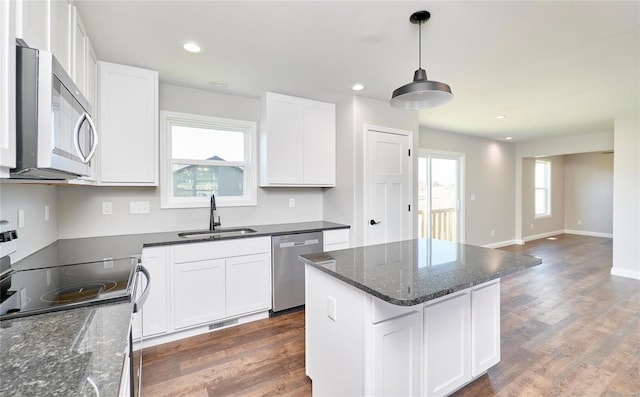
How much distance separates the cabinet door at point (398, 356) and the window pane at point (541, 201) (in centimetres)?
817

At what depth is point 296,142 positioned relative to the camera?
11.3ft

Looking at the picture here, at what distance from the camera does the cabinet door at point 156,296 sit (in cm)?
241

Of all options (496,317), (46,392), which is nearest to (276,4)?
(46,392)

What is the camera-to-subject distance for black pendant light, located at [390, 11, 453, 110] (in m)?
1.66

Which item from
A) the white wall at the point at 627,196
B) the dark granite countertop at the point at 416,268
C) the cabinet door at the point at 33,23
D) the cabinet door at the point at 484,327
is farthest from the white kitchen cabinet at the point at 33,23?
the white wall at the point at 627,196

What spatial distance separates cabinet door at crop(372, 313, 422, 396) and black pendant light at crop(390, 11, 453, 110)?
4.11ft

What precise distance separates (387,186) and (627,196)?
12.4 feet

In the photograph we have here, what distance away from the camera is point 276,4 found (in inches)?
69.3

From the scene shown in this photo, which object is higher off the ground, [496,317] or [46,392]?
[46,392]

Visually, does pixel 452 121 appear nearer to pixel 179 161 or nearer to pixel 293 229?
pixel 293 229

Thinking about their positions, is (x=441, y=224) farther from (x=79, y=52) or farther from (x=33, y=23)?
(x=33, y=23)

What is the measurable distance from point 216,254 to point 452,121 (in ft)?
13.6

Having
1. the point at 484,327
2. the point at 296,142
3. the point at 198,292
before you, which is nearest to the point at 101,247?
the point at 198,292

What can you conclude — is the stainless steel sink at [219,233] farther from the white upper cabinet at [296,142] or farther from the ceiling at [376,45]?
the ceiling at [376,45]
